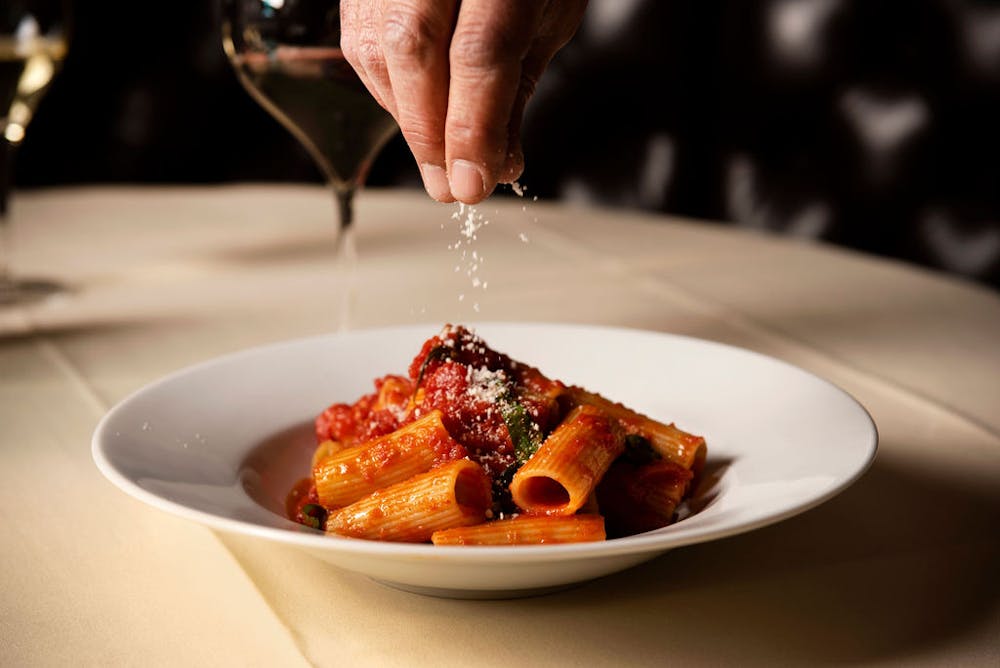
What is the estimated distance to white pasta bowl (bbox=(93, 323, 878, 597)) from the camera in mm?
688

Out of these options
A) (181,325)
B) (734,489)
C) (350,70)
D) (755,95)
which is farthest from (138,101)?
(734,489)

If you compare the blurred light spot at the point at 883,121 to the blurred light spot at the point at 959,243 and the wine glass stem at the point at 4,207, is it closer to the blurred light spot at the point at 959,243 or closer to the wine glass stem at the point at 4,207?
the blurred light spot at the point at 959,243

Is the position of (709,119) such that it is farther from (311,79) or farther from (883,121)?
(311,79)

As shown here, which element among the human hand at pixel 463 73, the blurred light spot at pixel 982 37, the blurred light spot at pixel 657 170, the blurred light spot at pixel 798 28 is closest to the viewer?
the human hand at pixel 463 73

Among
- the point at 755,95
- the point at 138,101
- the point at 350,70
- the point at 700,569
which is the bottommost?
the point at 138,101

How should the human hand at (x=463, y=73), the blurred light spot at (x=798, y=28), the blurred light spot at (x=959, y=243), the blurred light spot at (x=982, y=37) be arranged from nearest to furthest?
the human hand at (x=463, y=73) → the blurred light spot at (x=982, y=37) → the blurred light spot at (x=959, y=243) → the blurred light spot at (x=798, y=28)

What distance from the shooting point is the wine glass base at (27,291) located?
164 cm

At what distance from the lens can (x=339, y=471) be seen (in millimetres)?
895

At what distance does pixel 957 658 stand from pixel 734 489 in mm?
193

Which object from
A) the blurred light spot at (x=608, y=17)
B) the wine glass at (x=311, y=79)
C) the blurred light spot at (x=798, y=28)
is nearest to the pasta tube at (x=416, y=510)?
the wine glass at (x=311, y=79)

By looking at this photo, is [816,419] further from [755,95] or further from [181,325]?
[755,95]

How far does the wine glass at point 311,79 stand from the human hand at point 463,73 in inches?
16.7

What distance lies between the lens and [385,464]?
0.90 m

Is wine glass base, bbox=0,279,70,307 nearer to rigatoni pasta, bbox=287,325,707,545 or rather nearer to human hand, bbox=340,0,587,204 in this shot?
rigatoni pasta, bbox=287,325,707,545
